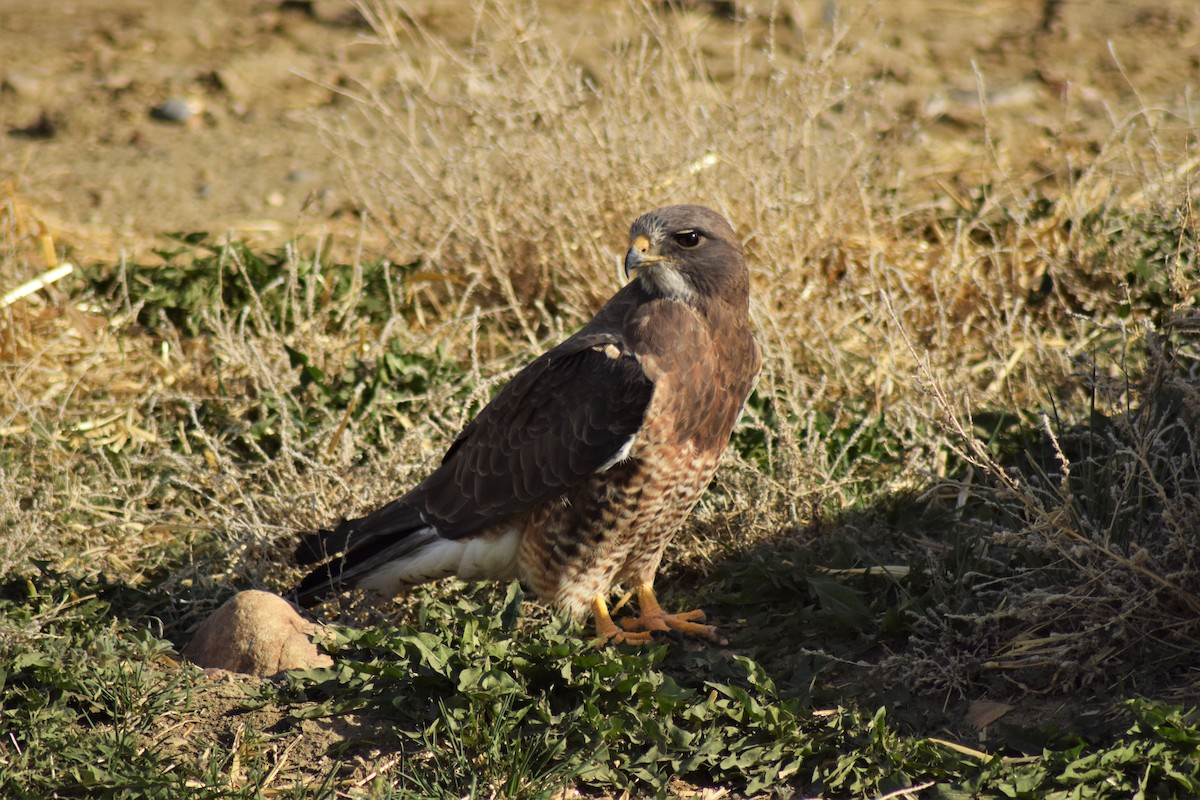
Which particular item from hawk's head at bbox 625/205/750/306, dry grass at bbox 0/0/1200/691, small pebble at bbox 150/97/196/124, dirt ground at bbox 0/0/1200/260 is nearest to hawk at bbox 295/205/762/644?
hawk's head at bbox 625/205/750/306

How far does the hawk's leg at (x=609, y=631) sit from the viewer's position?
3959 millimetres

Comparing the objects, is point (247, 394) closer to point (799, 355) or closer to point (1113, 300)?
point (799, 355)

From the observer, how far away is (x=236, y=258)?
17.7 ft

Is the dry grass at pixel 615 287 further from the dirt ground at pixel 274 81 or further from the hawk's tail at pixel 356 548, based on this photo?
the dirt ground at pixel 274 81

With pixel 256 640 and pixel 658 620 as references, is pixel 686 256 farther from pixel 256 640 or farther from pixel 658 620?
pixel 256 640

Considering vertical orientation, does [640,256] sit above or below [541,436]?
above

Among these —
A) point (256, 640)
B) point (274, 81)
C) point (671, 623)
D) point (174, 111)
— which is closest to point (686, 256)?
point (671, 623)

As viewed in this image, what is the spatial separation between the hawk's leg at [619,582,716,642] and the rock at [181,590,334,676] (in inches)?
41.4

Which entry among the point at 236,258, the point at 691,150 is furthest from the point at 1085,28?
the point at 236,258

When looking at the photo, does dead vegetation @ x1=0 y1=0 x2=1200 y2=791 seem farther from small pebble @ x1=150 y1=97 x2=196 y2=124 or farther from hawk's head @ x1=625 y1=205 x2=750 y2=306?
small pebble @ x1=150 y1=97 x2=196 y2=124

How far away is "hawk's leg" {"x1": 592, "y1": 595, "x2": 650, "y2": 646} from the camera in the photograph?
3.96 m

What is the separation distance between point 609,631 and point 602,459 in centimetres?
66

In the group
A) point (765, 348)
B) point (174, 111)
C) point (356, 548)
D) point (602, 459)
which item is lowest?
point (356, 548)

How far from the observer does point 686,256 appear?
3.83m
